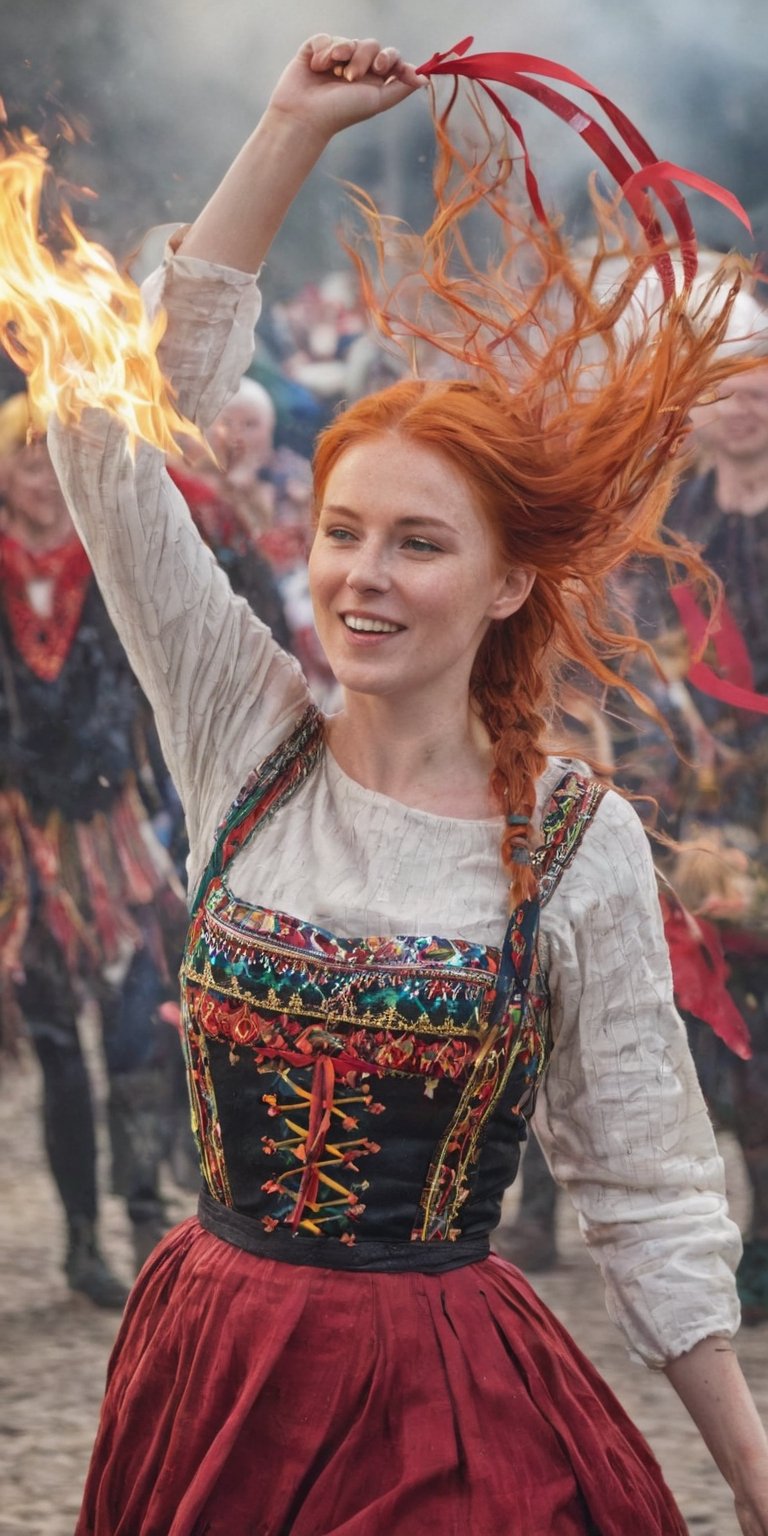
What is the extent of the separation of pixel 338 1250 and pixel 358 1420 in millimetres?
131

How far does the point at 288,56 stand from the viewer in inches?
185

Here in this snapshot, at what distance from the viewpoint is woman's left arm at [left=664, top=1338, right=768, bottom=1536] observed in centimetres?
147

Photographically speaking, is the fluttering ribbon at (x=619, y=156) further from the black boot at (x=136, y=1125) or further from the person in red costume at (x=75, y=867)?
the black boot at (x=136, y=1125)

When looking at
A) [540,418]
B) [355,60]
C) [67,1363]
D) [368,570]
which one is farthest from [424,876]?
Result: [67,1363]

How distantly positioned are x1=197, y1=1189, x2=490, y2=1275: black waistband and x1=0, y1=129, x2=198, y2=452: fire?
653 millimetres

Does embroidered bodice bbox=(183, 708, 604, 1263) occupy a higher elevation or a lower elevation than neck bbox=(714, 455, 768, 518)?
lower

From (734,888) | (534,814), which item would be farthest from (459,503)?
(734,888)

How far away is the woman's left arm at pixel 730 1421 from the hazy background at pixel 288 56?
340 cm

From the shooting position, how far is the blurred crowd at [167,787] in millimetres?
4004

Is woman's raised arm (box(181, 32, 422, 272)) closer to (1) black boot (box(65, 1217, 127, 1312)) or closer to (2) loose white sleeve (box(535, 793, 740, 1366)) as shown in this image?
(2) loose white sleeve (box(535, 793, 740, 1366))

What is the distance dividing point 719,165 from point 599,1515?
3.75 meters

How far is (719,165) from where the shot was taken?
4.47m

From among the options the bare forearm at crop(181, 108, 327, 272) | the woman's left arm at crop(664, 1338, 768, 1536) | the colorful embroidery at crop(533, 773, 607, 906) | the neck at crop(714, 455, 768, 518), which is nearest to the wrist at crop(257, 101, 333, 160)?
the bare forearm at crop(181, 108, 327, 272)

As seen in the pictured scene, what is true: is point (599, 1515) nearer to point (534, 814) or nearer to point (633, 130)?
point (534, 814)
